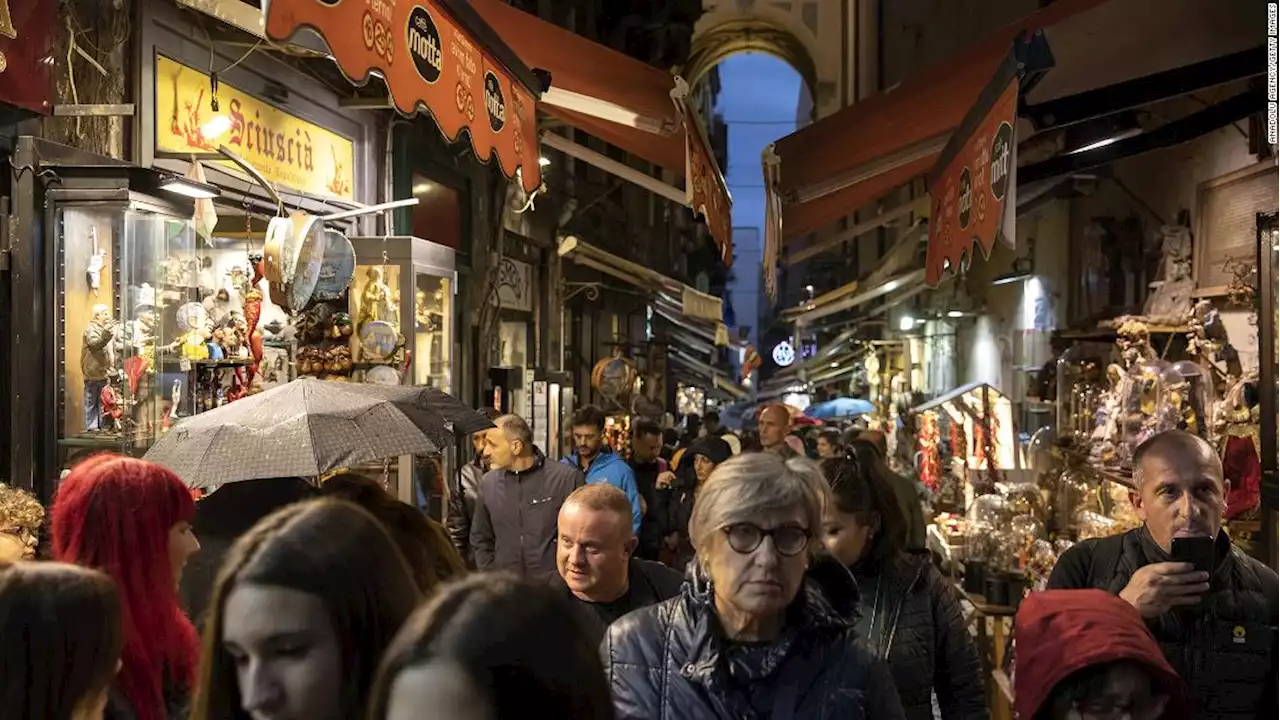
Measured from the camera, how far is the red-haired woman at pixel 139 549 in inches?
104

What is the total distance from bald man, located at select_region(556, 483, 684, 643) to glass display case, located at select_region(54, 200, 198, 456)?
9.29 ft

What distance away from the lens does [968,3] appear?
1888cm

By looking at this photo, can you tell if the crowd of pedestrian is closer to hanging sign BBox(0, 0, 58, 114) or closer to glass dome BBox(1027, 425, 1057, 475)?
hanging sign BBox(0, 0, 58, 114)

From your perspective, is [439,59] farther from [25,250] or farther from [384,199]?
[384,199]

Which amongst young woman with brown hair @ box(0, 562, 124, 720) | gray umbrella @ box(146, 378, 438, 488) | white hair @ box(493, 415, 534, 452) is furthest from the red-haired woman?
white hair @ box(493, 415, 534, 452)

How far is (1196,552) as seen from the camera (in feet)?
11.4

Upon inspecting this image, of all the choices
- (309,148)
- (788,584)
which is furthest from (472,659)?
(309,148)

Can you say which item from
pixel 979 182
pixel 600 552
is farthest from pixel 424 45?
pixel 979 182

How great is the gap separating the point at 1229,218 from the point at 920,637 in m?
5.60

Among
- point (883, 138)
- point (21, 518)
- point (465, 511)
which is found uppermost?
point (883, 138)

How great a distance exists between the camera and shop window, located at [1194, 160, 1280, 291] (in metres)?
7.58

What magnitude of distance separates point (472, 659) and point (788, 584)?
→ 50.7 inches

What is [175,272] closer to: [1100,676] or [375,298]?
[375,298]

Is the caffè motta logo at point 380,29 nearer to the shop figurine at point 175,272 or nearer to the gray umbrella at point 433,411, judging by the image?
the gray umbrella at point 433,411
